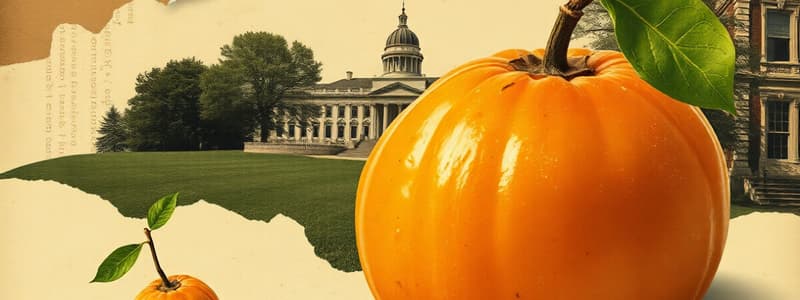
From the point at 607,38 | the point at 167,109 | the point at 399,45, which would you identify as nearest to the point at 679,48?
the point at 607,38

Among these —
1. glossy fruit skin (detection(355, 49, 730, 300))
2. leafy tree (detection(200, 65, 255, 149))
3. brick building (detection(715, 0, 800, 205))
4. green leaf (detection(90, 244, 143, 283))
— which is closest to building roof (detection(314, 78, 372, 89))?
leafy tree (detection(200, 65, 255, 149))

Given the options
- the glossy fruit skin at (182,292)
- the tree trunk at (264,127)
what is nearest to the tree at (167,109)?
the tree trunk at (264,127)

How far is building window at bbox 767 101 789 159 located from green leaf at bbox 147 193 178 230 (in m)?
2.57

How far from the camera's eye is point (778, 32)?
258cm

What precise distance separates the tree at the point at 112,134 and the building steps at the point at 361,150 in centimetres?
126

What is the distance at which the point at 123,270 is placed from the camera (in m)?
1.31

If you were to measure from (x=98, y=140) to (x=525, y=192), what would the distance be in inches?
125

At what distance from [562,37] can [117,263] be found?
3.56 ft

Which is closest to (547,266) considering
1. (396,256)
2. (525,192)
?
(525,192)

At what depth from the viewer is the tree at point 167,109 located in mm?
3258

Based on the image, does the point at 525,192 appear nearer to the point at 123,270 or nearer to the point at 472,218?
the point at 472,218

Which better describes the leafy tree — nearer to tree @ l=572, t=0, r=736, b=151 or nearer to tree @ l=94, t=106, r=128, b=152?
tree @ l=94, t=106, r=128, b=152

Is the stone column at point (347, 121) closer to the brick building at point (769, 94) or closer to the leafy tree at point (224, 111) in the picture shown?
the leafy tree at point (224, 111)

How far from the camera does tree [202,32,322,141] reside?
3086 mm
